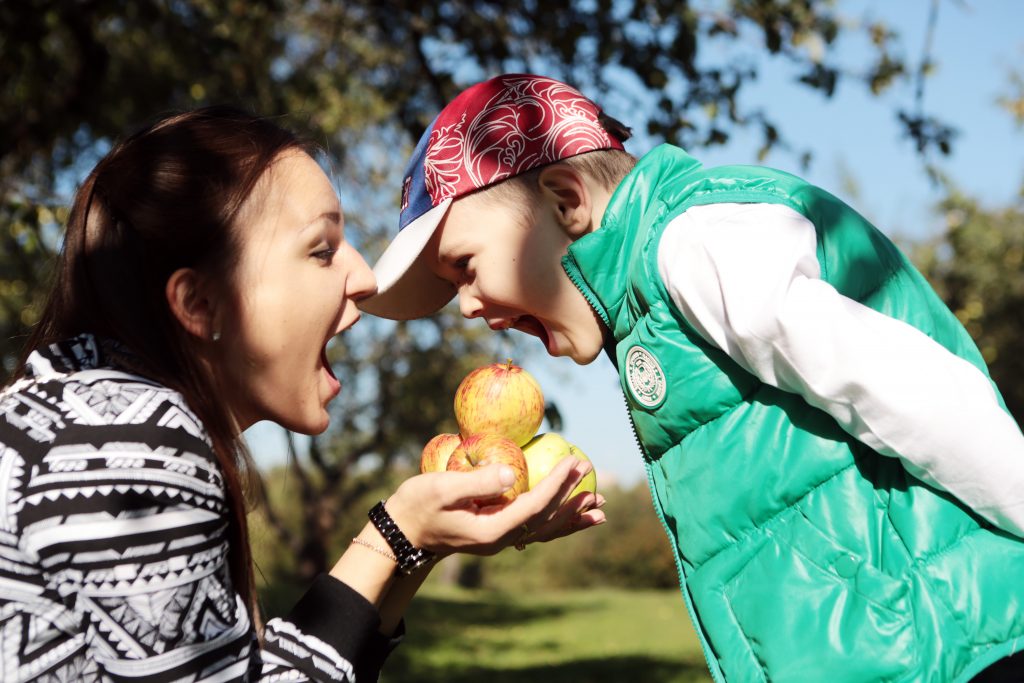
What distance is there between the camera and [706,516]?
2.12m

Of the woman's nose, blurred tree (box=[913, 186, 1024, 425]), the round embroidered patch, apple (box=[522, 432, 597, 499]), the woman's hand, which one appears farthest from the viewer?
blurred tree (box=[913, 186, 1024, 425])

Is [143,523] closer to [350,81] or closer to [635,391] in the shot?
[635,391]

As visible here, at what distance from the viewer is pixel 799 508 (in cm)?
203

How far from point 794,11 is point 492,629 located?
35.9 feet

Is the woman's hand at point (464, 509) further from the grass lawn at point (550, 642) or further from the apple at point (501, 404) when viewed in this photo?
the grass lawn at point (550, 642)

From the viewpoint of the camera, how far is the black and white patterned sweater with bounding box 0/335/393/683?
1.56 metres

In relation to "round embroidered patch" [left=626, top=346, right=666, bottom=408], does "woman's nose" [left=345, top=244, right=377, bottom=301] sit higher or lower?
higher

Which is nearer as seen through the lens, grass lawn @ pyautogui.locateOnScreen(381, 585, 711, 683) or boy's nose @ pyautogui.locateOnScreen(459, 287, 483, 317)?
boy's nose @ pyautogui.locateOnScreen(459, 287, 483, 317)

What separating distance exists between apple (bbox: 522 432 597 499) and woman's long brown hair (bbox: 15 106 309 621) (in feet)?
2.47

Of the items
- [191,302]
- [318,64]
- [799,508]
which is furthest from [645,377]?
[318,64]

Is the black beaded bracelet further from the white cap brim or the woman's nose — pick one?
the white cap brim

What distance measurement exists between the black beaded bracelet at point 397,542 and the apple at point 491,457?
295mm

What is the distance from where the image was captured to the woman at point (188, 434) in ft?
5.16

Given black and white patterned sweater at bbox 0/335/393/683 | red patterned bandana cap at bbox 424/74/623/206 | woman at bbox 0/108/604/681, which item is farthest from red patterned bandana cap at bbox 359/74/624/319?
black and white patterned sweater at bbox 0/335/393/683
